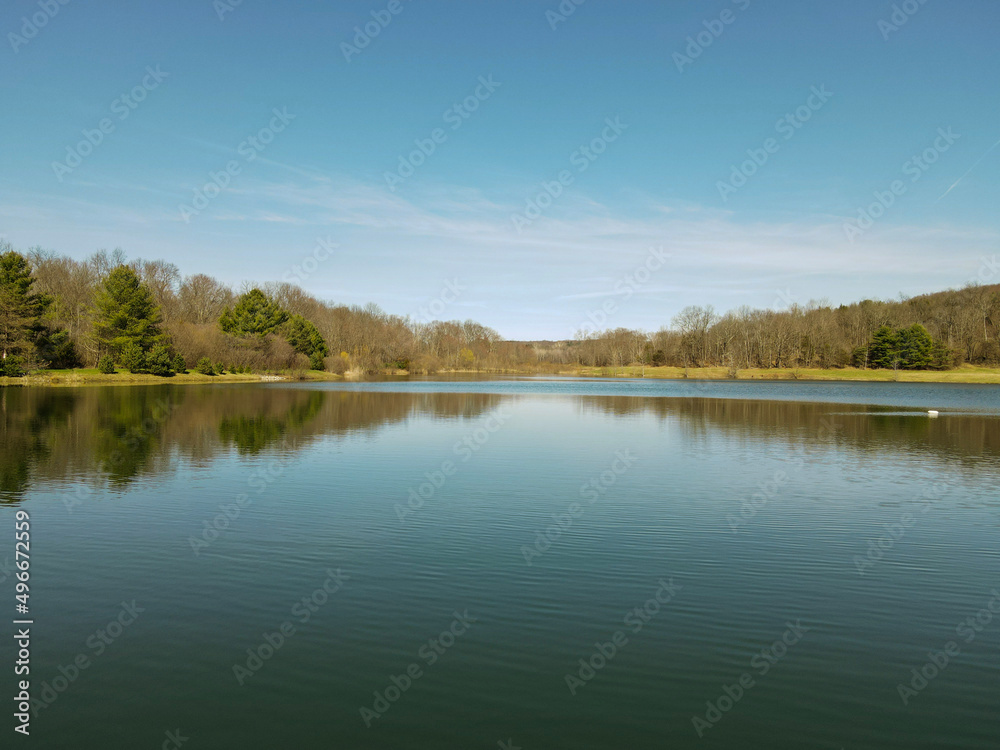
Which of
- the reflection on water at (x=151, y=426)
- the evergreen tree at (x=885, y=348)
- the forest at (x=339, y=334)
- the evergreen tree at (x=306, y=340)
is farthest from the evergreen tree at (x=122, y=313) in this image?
the evergreen tree at (x=885, y=348)

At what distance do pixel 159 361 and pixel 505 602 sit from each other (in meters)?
62.4

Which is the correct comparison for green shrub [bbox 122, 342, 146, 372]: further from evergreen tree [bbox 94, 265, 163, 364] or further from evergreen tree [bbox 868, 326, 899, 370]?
evergreen tree [bbox 868, 326, 899, 370]

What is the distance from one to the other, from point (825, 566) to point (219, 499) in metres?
11.1

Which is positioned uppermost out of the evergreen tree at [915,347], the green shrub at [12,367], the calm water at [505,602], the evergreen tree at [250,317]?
the evergreen tree at [250,317]

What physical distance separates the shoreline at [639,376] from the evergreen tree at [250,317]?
18.0ft

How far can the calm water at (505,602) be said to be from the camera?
5316 mm

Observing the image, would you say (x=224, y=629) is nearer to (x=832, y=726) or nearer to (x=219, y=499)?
(x=832, y=726)

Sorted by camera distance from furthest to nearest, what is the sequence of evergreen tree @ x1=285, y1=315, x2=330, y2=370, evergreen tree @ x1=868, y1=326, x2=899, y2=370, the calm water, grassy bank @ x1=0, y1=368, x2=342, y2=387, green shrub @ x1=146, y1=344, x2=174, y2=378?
evergreen tree @ x1=868, y1=326, x2=899, y2=370 → evergreen tree @ x1=285, y1=315, x2=330, y2=370 → green shrub @ x1=146, y1=344, x2=174, y2=378 → grassy bank @ x1=0, y1=368, x2=342, y2=387 → the calm water

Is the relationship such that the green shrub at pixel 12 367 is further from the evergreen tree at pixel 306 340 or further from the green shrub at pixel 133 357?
the evergreen tree at pixel 306 340

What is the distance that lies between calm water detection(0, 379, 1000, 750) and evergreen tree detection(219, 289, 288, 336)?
62825 mm

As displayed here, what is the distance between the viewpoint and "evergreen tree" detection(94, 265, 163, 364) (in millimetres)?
59438

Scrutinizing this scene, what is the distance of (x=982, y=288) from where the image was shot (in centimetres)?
11994

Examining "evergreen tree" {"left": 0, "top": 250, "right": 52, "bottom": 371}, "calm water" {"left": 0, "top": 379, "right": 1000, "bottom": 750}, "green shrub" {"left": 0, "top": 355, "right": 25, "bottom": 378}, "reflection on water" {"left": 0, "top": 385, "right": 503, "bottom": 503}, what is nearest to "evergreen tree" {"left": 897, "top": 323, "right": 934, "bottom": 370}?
"reflection on water" {"left": 0, "top": 385, "right": 503, "bottom": 503}

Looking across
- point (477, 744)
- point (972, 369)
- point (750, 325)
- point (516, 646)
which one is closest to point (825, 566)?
point (516, 646)
